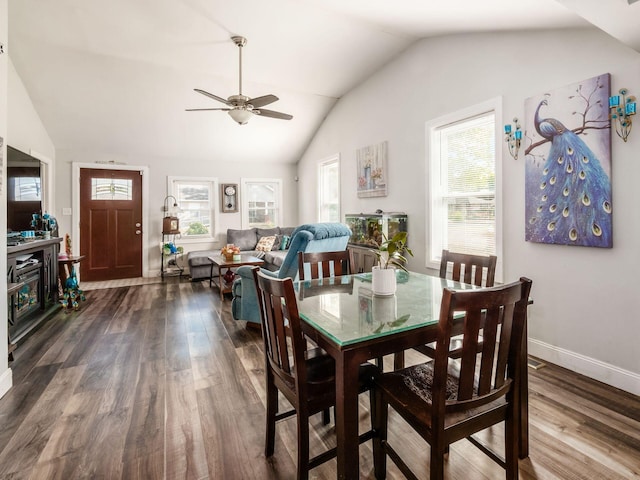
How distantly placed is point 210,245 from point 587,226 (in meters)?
6.17

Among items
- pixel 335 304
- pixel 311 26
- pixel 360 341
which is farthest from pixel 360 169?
pixel 360 341

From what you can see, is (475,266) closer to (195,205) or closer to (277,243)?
(277,243)

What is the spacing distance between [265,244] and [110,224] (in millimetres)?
2841

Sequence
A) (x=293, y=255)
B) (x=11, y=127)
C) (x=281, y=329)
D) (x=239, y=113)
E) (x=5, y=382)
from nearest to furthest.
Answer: (x=281, y=329)
(x=5, y=382)
(x=293, y=255)
(x=239, y=113)
(x=11, y=127)

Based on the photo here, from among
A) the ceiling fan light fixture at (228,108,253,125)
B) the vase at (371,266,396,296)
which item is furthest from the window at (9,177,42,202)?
the vase at (371,266,396,296)

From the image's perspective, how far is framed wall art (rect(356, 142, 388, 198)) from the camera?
4422mm

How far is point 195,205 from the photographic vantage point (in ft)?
22.3

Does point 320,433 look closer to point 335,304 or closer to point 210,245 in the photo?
point 335,304

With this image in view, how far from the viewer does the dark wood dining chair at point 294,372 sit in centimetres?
130

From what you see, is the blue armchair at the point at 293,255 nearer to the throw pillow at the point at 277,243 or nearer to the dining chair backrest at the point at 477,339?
the dining chair backrest at the point at 477,339

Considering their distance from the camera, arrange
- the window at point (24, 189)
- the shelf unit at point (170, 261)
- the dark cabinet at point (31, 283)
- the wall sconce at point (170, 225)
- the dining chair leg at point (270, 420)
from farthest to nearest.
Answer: the shelf unit at point (170, 261) → the wall sconce at point (170, 225) → the window at point (24, 189) → the dark cabinet at point (31, 283) → the dining chair leg at point (270, 420)

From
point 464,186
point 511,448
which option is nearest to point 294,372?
point 511,448

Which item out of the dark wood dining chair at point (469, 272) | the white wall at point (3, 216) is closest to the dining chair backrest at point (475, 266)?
the dark wood dining chair at point (469, 272)

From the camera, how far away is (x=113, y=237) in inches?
242
